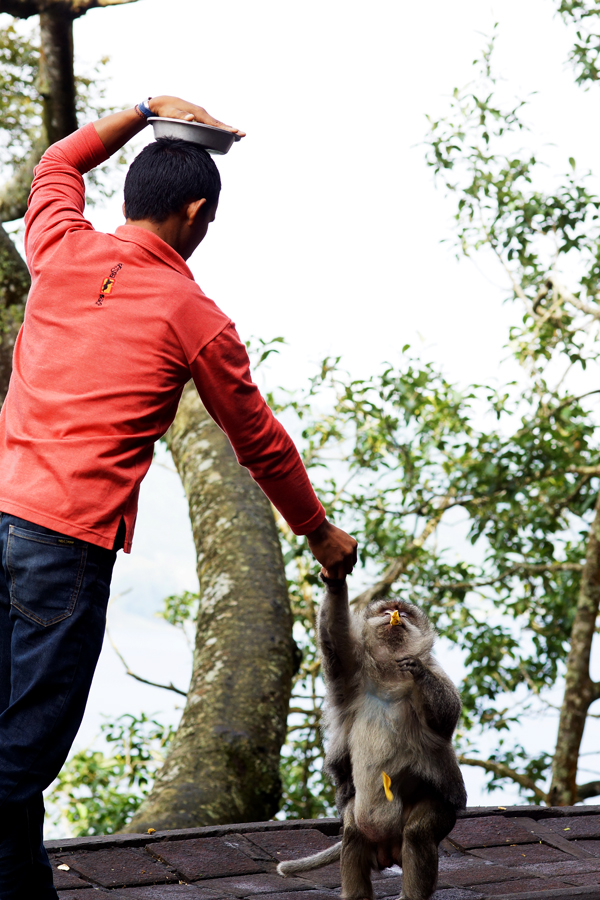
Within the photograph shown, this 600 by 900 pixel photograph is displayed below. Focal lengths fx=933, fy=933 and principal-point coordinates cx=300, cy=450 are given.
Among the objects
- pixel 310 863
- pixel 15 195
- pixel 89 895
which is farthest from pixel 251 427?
pixel 15 195

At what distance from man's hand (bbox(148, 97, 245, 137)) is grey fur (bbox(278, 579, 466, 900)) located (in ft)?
3.82

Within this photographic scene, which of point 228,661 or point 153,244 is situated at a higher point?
point 153,244

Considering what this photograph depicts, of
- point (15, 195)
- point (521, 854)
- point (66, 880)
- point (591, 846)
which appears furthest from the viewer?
point (15, 195)

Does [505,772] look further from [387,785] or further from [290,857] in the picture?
[387,785]

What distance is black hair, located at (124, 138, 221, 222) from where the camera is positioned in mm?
2109

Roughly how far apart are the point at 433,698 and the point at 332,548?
0.50 m

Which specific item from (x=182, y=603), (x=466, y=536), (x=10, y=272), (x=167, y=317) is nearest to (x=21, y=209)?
(x=10, y=272)

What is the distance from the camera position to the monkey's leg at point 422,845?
2455 mm

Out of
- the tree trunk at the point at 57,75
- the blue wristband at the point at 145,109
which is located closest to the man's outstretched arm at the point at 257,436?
the blue wristband at the point at 145,109

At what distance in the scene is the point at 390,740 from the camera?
246cm

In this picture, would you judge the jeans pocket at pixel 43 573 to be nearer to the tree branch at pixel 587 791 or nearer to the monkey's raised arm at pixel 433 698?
the monkey's raised arm at pixel 433 698

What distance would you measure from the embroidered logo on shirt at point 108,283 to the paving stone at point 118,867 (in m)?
1.89

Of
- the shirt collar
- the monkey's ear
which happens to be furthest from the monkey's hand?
the shirt collar

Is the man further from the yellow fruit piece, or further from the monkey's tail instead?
the monkey's tail
